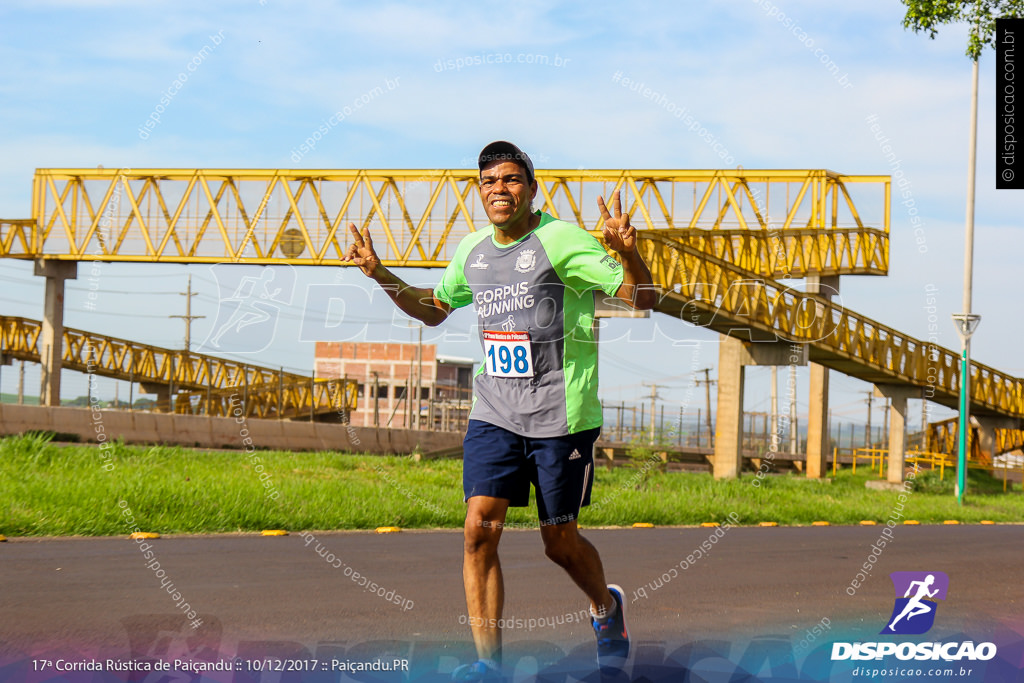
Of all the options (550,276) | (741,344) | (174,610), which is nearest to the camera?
(550,276)

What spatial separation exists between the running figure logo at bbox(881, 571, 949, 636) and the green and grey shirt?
267 centimetres

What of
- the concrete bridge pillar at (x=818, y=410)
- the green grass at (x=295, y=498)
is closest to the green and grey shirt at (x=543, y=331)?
the green grass at (x=295, y=498)

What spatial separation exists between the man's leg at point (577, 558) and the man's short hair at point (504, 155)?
58.7 inches

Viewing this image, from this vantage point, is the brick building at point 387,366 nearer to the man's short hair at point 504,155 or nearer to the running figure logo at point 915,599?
the running figure logo at point 915,599

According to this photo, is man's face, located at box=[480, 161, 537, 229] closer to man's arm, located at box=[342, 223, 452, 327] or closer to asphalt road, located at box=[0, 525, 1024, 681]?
man's arm, located at box=[342, 223, 452, 327]

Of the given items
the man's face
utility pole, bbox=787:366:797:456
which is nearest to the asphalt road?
the man's face

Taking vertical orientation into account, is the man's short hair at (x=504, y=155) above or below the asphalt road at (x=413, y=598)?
above

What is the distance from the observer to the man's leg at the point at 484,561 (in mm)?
4750

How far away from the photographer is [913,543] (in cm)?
1248

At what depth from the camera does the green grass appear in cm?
1071

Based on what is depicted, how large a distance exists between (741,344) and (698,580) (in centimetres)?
2011

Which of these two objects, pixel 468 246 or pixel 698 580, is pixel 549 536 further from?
pixel 698 580

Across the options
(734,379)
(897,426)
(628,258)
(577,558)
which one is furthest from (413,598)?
(897,426)

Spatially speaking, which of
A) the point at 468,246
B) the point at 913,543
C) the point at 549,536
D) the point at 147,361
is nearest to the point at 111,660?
the point at 549,536
